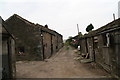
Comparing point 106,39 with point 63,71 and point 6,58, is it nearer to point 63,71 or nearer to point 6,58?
point 63,71

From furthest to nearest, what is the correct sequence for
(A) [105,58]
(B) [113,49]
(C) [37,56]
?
1. (C) [37,56]
2. (A) [105,58]
3. (B) [113,49]

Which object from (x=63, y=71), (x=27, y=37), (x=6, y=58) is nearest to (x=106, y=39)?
(x=63, y=71)

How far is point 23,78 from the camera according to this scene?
10000 millimetres

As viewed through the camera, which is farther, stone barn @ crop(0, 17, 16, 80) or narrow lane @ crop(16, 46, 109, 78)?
narrow lane @ crop(16, 46, 109, 78)

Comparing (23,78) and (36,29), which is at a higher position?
(36,29)

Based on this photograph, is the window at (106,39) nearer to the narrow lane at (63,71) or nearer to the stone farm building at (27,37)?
the narrow lane at (63,71)

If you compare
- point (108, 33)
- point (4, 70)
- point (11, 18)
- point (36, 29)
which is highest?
point (11, 18)

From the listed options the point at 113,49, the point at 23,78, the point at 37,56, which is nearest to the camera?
the point at 113,49

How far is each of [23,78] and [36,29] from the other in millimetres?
10668

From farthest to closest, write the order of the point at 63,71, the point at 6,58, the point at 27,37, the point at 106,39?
the point at 27,37
the point at 63,71
the point at 106,39
the point at 6,58

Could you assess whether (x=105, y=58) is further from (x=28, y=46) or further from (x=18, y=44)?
(x=18, y=44)

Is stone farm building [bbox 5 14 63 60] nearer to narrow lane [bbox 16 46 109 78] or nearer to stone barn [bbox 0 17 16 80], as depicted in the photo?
narrow lane [bbox 16 46 109 78]

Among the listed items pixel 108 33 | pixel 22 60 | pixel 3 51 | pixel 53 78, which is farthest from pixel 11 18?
pixel 108 33

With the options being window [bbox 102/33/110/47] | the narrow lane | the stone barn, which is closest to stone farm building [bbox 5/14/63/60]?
the narrow lane
